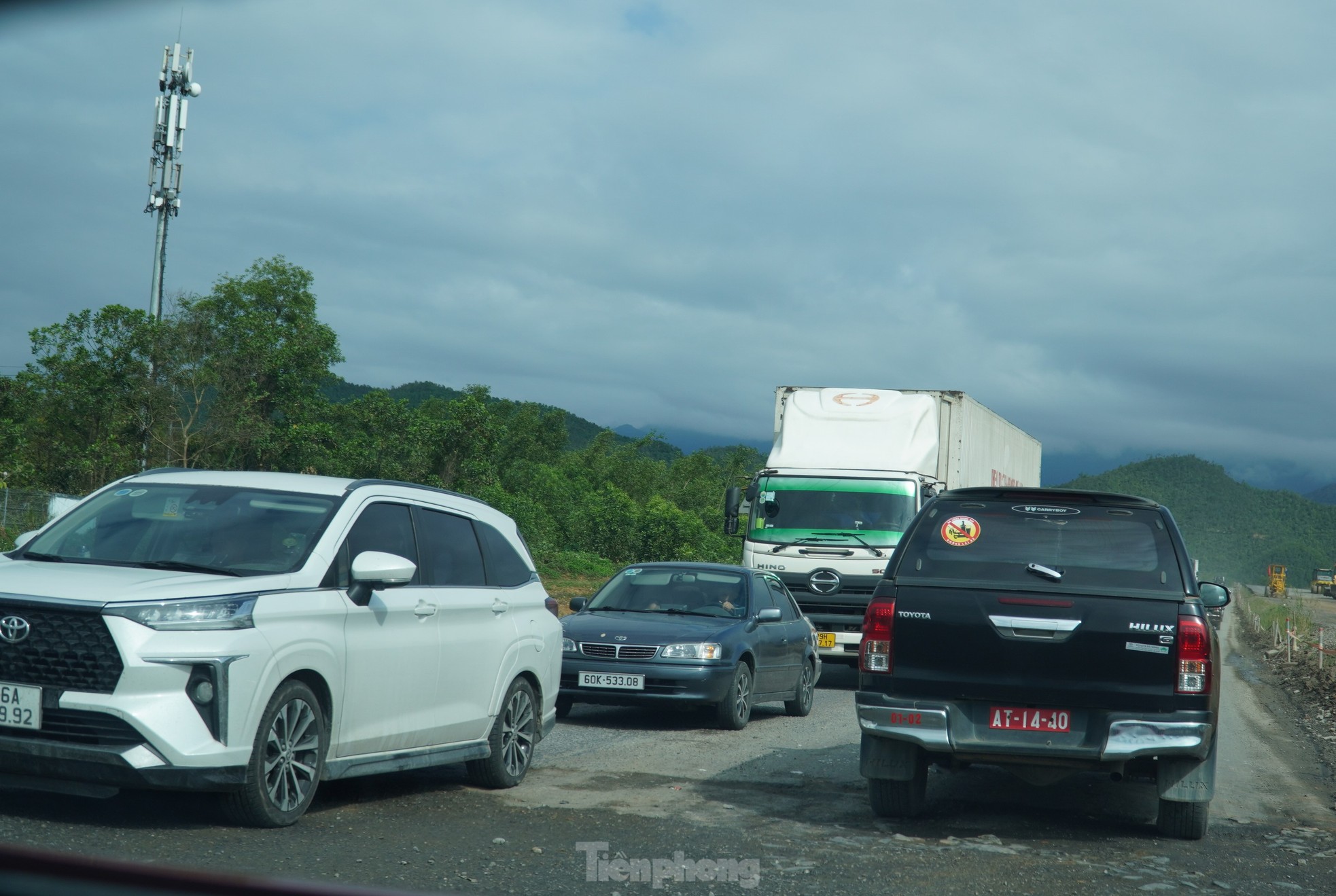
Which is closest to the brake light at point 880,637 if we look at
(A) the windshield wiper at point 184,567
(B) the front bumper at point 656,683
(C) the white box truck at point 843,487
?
(A) the windshield wiper at point 184,567

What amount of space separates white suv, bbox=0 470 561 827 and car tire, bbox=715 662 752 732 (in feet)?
11.5

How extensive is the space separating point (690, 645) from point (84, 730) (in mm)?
6771

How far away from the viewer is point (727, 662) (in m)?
12.1

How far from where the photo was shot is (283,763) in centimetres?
649

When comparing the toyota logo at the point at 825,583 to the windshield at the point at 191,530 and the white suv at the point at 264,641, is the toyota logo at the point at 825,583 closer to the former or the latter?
the white suv at the point at 264,641

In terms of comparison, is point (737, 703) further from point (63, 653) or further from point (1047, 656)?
point (63, 653)

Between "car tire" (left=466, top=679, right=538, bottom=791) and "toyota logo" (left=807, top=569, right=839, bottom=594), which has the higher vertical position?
"toyota logo" (left=807, top=569, right=839, bottom=594)

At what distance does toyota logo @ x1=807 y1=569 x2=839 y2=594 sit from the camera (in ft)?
58.1

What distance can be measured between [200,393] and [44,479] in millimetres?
5937

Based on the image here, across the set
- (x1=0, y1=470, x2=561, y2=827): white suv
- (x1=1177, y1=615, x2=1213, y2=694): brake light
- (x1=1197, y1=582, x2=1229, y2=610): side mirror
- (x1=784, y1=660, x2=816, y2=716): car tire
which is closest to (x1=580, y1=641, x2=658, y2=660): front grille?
(x1=784, y1=660, x2=816, y2=716): car tire

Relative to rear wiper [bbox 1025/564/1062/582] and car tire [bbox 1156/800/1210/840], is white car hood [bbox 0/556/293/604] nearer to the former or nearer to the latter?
rear wiper [bbox 1025/564/1062/582]

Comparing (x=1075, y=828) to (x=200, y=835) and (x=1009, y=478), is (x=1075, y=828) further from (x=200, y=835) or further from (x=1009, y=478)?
(x=1009, y=478)

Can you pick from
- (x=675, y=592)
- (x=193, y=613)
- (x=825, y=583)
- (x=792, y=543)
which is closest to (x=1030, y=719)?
(x=193, y=613)

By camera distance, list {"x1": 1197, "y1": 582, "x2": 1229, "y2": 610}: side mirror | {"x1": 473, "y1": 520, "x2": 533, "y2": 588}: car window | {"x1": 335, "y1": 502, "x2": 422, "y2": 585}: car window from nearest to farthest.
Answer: {"x1": 335, "y1": 502, "x2": 422, "y2": 585}: car window
{"x1": 1197, "y1": 582, "x2": 1229, "y2": 610}: side mirror
{"x1": 473, "y1": 520, "x2": 533, "y2": 588}: car window
